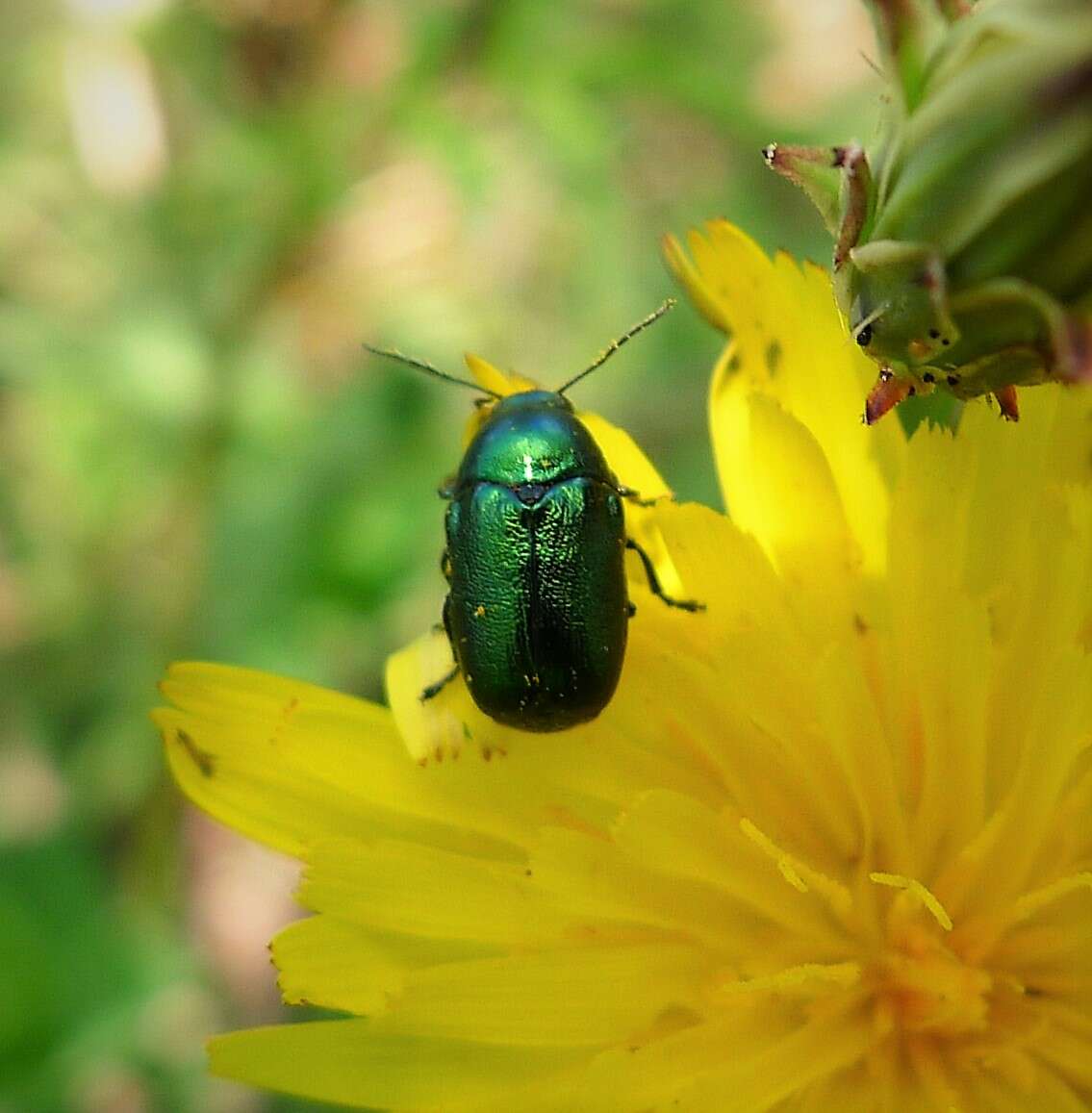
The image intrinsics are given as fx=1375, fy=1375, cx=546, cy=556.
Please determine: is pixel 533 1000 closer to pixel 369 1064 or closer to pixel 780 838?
pixel 369 1064

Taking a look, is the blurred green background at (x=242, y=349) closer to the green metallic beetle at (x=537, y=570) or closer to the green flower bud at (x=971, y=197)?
the green metallic beetle at (x=537, y=570)

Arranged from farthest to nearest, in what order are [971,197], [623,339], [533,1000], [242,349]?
[242,349] < [623,339] < [533,1000] < [971,197]

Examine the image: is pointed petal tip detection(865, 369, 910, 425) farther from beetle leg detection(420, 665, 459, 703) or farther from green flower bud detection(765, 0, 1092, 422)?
beetle leg detection(420, 665, 459, 703)

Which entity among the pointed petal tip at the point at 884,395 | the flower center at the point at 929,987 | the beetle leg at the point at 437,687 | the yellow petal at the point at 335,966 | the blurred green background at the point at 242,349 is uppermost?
the blurred green background at the point at 242,349

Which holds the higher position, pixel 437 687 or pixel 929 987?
pixel 437 687

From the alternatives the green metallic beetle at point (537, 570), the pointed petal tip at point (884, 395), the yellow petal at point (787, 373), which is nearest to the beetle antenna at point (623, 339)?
the green metallic beetle at point (537, 570)

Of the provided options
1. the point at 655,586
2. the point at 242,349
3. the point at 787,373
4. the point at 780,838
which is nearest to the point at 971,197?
the point at 787,373
